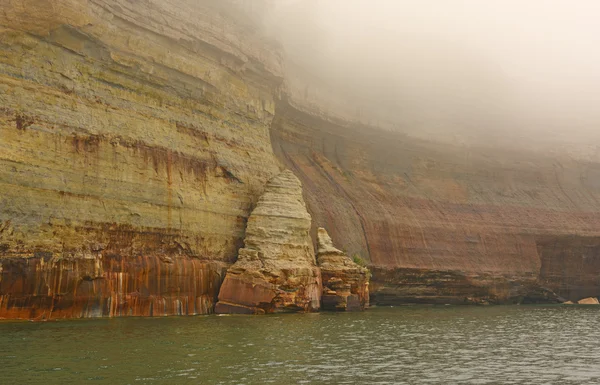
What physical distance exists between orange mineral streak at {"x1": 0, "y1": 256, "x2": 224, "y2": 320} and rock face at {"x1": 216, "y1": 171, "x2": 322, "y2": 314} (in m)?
1.51

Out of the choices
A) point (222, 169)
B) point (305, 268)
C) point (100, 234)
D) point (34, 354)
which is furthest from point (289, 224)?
point (34, 354)

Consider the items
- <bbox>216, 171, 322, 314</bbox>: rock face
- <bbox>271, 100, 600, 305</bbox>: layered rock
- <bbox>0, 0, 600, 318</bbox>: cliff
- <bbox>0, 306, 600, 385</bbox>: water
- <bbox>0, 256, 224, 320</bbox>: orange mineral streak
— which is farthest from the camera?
<bbox>271, 100, 600, 305</bbox>: layered rock

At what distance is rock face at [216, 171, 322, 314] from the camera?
1394 inches

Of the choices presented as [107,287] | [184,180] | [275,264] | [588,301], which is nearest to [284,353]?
[107,287]

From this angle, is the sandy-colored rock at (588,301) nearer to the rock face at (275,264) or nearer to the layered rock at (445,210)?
the layered rock at (445,210)

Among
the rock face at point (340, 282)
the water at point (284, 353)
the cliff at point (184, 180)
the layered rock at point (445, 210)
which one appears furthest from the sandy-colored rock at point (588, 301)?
the water at point (284, 353)

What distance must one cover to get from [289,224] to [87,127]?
555 inches

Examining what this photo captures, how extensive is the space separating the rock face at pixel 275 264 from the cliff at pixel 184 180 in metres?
1.36

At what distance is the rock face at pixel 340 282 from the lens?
40812mm

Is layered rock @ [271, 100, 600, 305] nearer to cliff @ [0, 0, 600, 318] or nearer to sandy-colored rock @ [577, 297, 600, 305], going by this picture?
cliff @ [0, 0, 600, 318]

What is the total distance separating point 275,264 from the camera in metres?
37.2

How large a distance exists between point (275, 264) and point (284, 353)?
1696cm

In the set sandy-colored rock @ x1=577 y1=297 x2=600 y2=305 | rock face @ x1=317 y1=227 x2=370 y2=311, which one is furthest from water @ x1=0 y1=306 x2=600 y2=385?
sandy-colored rock @ x1=577 y1=297 x2=600 y2=305

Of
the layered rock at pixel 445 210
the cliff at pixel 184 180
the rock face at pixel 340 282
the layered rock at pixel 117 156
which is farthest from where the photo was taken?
the layered rock at pixel 445 210
